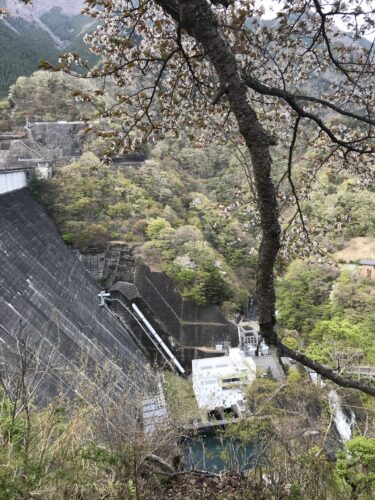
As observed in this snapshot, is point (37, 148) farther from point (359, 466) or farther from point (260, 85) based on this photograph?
point (260, 85)

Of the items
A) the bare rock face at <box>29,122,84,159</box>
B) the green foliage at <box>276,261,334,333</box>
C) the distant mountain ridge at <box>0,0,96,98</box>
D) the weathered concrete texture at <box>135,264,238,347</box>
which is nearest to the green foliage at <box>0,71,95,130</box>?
the bare rock face at <box>29,122,84,159</box>

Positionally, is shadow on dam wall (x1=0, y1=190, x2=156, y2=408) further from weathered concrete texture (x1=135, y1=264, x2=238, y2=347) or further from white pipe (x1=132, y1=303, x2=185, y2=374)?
weathered concrete texture (x1=135, y1=264, x2=238, y2=347)

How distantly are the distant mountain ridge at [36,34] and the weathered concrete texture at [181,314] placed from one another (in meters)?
7.87

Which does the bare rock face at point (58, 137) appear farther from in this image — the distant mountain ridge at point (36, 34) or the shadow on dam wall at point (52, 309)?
the shadow on dam wall at point (52, 309)

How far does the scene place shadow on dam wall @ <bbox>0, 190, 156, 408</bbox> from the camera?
842 cm

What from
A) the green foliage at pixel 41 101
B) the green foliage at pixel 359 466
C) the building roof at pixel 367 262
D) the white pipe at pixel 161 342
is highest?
the green foliage at pixel 41 101

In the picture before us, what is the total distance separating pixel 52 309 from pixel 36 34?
190ft

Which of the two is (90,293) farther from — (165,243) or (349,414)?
(349,414)

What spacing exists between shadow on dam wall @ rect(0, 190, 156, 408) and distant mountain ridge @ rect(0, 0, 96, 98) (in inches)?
197

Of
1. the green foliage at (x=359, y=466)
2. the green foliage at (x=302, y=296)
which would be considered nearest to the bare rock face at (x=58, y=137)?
the green foliage at (x=302, y=296)

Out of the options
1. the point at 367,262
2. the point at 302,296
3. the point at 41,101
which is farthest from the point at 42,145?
the point at 367,262

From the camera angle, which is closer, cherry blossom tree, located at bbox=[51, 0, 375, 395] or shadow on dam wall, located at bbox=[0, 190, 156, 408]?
cherry blossom tree, located at bbox=[51, 0, 375, 395]

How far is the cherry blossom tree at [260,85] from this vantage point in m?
1.97

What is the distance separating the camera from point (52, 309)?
33.4 ft
